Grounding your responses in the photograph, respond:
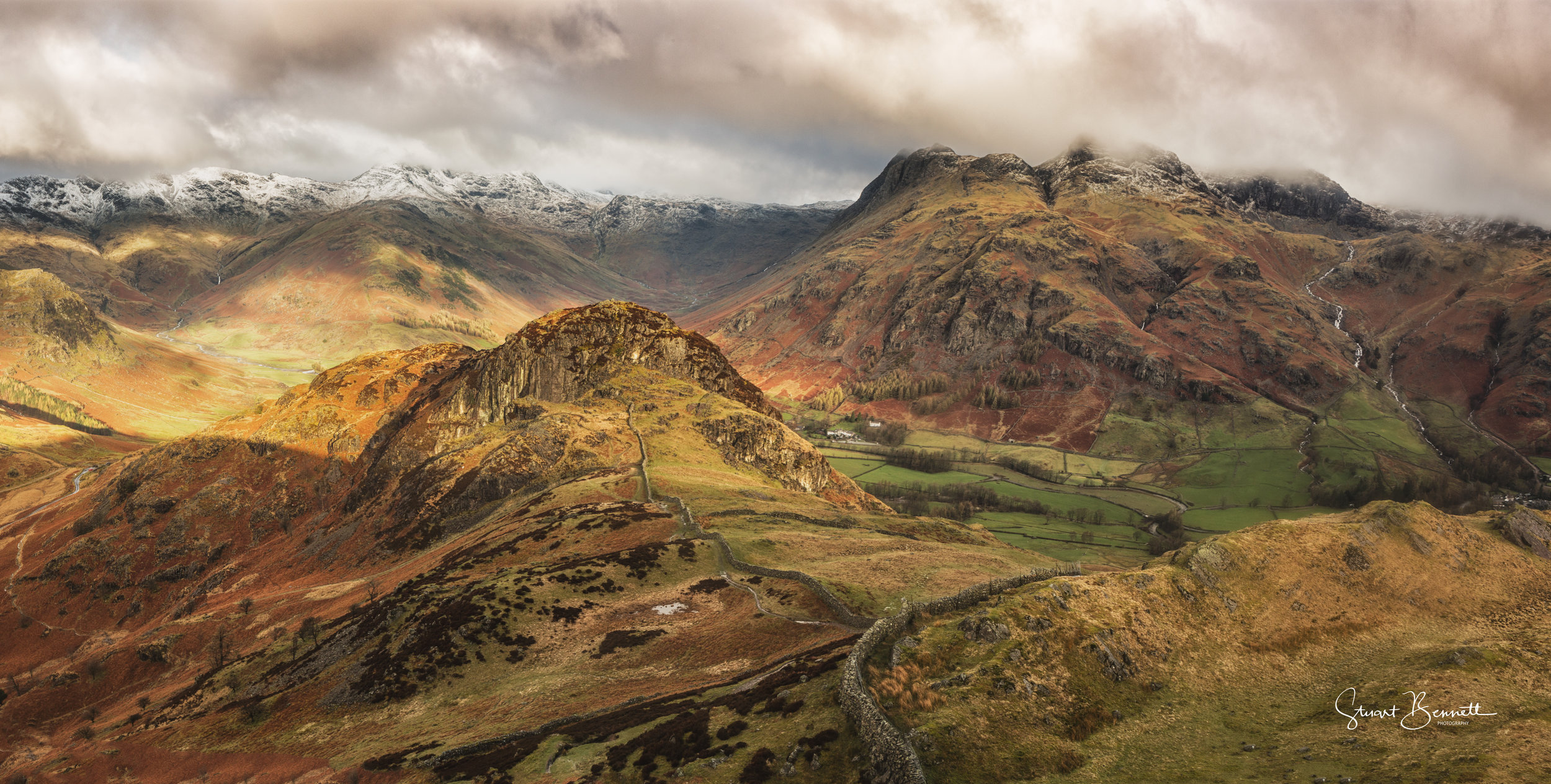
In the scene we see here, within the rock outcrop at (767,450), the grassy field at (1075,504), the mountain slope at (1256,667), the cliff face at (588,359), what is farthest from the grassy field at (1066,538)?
the mountain slope at (1256,667)

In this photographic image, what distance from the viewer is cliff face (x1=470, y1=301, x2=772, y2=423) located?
127688mm

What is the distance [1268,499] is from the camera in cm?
19412

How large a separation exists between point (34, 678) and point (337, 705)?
237ft

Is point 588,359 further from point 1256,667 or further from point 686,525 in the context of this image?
point 1256,667

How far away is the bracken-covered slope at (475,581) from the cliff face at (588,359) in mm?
599

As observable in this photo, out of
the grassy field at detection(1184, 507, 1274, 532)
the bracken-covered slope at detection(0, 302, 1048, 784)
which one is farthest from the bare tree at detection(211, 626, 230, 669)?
the grassy field at detection(1184, 507, 1274, 532)

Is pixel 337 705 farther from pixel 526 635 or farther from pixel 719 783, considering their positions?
pixel 719 783

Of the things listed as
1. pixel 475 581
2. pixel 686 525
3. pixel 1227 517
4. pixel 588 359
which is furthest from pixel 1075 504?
pixel 475 581

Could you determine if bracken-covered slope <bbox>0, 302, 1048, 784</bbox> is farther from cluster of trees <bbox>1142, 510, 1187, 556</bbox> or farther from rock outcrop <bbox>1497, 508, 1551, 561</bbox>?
cluster of trees <bbox>1142, 510, 1187, 556</bbox>

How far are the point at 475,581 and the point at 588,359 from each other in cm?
8066

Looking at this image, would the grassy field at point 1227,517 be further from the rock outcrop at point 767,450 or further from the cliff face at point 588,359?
the cliff face at point 588,359

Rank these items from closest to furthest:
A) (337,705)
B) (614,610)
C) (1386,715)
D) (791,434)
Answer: (1386,715) → (337,705) → (614,610) → (791,434)

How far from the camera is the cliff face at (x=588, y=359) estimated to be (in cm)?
12769

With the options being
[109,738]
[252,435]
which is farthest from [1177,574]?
[252,435]
